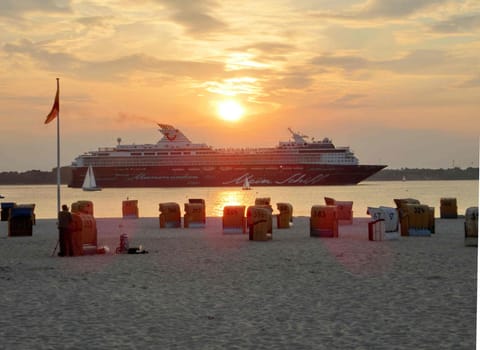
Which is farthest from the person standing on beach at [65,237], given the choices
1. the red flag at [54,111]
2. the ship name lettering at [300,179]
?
the ship name lettering at [300,179]

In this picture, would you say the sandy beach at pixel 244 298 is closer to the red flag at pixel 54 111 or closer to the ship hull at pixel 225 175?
the red flag at pixel 54 111

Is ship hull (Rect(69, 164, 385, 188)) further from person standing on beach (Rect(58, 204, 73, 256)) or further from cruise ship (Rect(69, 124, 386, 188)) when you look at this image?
person standing on beach (Rect(58, 204, 73, 256))

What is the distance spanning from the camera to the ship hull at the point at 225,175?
535 feet

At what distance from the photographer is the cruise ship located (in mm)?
163125

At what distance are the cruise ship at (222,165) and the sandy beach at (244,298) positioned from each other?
469 ft

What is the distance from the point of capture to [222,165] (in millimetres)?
164250

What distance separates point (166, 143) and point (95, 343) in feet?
530

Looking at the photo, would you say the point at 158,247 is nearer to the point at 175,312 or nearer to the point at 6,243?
the point at 6,243

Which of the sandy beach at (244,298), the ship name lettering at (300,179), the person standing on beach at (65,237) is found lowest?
the sandy beach at (244,298)

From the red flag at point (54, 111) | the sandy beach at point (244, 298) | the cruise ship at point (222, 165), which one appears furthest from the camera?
the cruise ship at point (222, 165)

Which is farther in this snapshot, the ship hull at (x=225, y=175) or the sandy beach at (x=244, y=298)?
the ship hull at (x=225, y=175)

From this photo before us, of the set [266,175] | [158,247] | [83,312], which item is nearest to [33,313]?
[83,312]

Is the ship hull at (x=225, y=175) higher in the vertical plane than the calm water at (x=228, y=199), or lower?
higher

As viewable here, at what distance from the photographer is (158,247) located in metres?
21.4
